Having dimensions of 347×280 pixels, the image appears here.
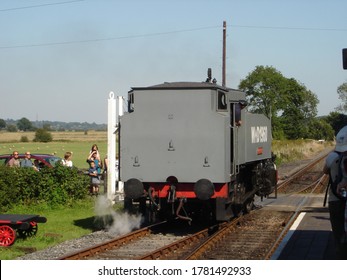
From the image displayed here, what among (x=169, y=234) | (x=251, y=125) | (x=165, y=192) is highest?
(x=251, y=125)

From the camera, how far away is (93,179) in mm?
20047

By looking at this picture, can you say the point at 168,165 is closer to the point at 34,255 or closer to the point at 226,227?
the point at 226,227

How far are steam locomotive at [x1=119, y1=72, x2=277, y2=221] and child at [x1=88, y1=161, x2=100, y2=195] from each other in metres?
5.83

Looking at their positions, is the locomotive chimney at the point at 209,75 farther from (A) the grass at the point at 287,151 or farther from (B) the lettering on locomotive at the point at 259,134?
(A) the grass at the point at 287,151

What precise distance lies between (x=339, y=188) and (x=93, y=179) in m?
13.9

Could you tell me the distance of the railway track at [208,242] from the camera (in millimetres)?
11523

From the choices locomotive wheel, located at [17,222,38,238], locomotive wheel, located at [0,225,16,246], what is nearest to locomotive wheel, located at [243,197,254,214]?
locomotive wheel, located at [17,222,38,238]

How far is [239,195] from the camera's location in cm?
1538

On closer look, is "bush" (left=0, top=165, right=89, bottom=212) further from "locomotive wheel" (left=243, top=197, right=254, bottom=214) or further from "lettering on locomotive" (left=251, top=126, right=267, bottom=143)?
"lettering on locomotive" (left=251, top=126, right=267, bottom=143)

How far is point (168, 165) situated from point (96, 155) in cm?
728

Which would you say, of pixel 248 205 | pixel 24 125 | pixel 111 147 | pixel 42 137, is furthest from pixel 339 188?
pixel 24 125

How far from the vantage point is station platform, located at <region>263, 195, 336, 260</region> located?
11.1 metres

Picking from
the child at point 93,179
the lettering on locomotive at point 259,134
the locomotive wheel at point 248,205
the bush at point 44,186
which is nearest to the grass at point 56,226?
the bush at point 44,186

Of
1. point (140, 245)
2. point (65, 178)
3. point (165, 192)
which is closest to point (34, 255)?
point (140, 245)
